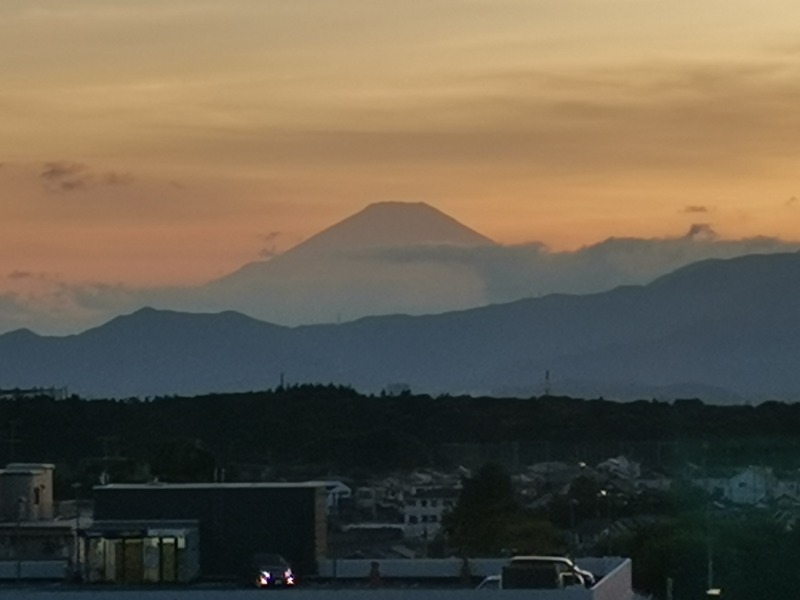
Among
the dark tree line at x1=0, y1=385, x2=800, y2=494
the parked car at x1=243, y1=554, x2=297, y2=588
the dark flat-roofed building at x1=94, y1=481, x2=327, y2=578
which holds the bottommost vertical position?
the parked car at x1=243, y1=554, x2=297, y2=588

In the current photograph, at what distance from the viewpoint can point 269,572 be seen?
3991 centimetres

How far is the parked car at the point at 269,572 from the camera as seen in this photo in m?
39.2

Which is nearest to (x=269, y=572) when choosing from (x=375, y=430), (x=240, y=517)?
(x=240, y=517)

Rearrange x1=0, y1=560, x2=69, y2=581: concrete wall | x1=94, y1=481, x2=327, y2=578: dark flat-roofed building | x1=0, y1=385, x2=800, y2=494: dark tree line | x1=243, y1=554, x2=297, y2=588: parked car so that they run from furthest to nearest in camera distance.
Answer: x1=0, y1=385, x2=800, y2=494: dark tree line
x1=0, y1=560, x2=69, y2=581: concrete wall
x1=94, y1=481, x2=327, y2=578: dark flat-roofed building
x1=243, y1=554, x2=297, y2=588: parked car

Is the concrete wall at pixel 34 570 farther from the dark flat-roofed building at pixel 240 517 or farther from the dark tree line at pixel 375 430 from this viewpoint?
the dark tree line at pixel 375 430

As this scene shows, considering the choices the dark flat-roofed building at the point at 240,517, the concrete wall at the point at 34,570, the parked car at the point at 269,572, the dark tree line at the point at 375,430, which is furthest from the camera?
the dark tree line at the point at 375,430

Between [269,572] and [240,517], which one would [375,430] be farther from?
[269,572]

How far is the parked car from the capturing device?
129ft

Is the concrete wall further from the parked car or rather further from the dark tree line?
the dark tree line

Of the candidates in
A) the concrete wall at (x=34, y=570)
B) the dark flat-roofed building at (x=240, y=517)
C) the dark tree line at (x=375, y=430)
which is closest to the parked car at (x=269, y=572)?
the dark flat-roofed building at (x=240, y=517)

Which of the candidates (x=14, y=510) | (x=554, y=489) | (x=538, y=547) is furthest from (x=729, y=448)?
(x=14, y=510)

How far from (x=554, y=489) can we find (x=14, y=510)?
43413mm

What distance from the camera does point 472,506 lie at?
8188cm

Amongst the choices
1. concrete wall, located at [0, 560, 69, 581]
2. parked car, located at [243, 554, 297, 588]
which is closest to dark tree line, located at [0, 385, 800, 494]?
concrete wall, located at [0, 560, 69, 581]
